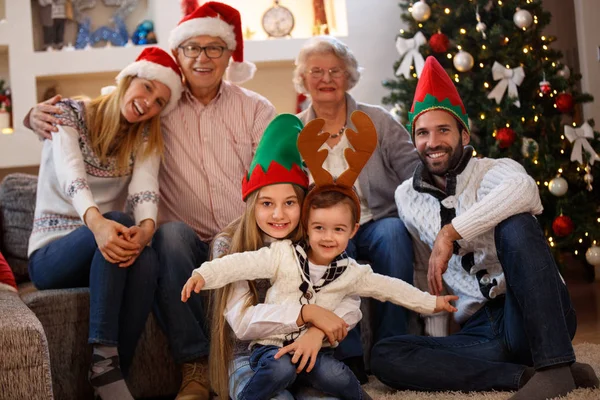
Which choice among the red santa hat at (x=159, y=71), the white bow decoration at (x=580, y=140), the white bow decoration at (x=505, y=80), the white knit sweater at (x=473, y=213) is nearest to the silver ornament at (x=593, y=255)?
the white bow decoration at (x=580, y=140)

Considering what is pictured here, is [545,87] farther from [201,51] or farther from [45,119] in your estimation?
[45,119]

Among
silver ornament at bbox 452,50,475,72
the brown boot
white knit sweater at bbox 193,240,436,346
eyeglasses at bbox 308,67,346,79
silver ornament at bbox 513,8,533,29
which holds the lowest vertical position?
the brown boot

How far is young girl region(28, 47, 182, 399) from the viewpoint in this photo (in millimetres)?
2137

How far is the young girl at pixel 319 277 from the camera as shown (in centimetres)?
183

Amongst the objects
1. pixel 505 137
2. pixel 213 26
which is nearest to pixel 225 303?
pixel 213 26

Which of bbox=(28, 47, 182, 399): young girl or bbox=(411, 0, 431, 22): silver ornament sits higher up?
bbox=(411, 0, 431, 22): silver ornament

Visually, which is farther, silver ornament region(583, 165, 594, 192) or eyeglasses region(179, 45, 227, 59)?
silver ornament region(583, 165, 594, 192)

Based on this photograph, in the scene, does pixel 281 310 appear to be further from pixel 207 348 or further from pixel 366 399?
pixel 207 348

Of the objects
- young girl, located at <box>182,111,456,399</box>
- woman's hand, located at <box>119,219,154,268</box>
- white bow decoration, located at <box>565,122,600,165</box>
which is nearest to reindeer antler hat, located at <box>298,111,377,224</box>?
young girl, located at <box>182,111,456,399</box>

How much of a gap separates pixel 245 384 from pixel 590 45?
3297 millimetres

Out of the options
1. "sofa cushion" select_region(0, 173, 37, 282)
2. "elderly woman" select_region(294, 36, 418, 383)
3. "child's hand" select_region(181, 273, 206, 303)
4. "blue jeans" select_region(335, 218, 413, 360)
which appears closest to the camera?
"child's hand" select_region(181, 273, 206, 303)

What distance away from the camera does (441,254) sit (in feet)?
6.82

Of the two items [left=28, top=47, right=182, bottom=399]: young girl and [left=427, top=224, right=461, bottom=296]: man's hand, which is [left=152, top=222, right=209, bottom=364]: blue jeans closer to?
[left=28, top=47, right=182, bottom=399]: young girl

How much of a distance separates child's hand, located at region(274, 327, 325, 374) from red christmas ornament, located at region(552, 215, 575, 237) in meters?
2.07
